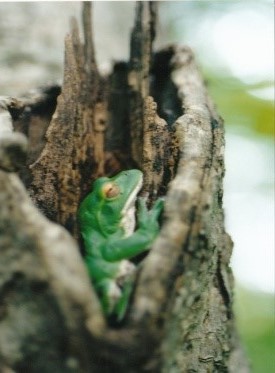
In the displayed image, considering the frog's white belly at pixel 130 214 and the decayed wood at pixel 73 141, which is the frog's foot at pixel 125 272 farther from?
the decayed wood at pixel 73 141

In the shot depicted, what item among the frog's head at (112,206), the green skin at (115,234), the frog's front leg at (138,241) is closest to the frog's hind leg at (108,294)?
the green skin at (115,234)

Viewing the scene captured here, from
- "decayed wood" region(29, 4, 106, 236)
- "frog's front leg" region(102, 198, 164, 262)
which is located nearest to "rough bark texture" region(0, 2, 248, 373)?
"decayed wood" region(29, 4, 106, 236)

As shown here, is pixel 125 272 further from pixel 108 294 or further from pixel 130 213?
pixel 130 213

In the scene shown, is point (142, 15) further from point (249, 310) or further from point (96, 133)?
point (249, 310)

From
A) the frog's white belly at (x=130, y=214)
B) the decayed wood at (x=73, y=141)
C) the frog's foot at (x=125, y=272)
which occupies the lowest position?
the frog's foot at (x=125, y=272)

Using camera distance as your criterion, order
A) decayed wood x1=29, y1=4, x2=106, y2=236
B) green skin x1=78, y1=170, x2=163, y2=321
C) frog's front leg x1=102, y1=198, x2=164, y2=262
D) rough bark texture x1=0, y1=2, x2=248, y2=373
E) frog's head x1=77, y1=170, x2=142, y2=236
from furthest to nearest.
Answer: decayed wood x1=29, y1=4, x2=106, y2=236
frog's head x1=77, y1=170, x2=142, y2=236
frog's front leg x1=102, y1=198, x2=164, y2=262
green skin x1=78, y1=170, x2=163, y2=321
rough bark texture x1=0, y1=2, x2=248, y2=373

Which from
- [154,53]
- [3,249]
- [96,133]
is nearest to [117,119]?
[96,133]

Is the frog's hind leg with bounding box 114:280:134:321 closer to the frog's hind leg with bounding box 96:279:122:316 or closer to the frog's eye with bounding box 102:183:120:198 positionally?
the frog's hind leg with bounding box 96:279:122:316
